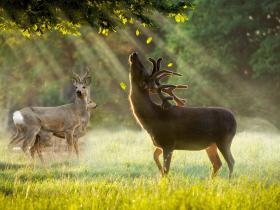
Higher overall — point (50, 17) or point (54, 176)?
point (50, 17)

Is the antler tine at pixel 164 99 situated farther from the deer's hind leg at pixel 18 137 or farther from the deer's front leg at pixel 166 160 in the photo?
the deer's hind leg at pixel 18 137

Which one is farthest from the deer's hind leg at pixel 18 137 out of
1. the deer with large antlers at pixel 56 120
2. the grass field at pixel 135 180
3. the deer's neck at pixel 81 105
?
the deer's neck at pixel 81 105

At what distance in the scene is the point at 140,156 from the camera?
15.5 metres

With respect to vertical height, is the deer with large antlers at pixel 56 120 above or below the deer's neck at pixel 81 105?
below

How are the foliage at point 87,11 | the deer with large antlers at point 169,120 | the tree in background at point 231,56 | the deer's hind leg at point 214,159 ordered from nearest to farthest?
the foliage at point 87,11 < the deer with large antlers at point 169,120 < the deer's hind leg at point 214,159 < the tree in background at point 231,56

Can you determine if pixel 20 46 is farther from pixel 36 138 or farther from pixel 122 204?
pixel 122 204

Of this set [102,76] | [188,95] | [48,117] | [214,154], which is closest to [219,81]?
[188,95]

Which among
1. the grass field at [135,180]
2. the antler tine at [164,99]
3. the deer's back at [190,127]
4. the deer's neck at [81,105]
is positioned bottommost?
the grass field at [135,180]

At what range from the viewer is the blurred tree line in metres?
27.5

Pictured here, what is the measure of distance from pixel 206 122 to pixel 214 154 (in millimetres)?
798

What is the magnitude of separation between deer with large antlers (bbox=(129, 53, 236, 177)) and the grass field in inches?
22.2

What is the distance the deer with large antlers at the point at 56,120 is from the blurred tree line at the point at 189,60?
435 cm

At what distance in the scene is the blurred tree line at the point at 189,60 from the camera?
27.5 metres

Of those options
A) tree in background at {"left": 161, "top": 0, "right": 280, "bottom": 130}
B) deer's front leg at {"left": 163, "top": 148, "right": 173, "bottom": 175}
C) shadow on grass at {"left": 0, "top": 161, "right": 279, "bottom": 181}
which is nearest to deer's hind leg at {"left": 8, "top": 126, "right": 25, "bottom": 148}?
shadow on grass at {"left": 0, "top": 161, "right": 279, "bottom": 181}
